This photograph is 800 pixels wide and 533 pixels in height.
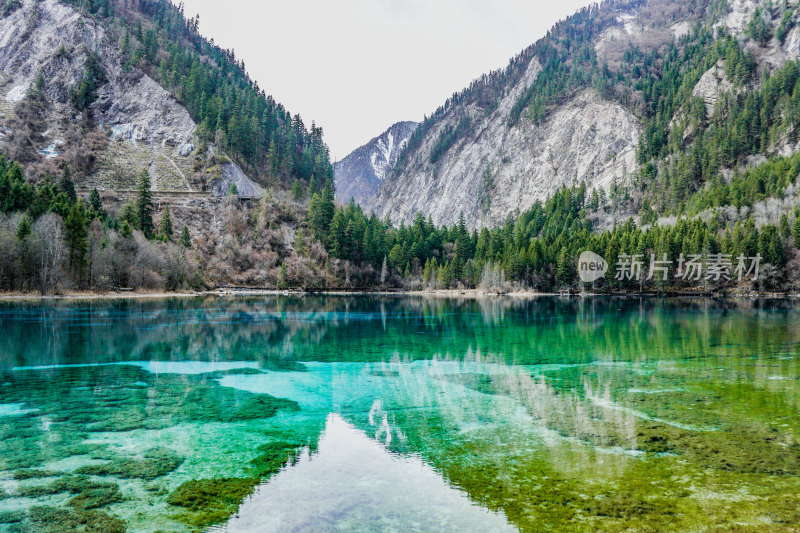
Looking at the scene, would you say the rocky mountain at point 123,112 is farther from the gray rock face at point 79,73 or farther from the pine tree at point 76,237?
the pine tree at point 76,237

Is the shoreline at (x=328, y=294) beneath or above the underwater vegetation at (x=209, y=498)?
above

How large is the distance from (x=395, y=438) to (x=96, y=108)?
147841 mm

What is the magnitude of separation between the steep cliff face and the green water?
98137mm

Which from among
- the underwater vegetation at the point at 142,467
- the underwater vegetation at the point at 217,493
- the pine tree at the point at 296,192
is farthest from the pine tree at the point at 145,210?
the underwater vegetation at the point at 217,493

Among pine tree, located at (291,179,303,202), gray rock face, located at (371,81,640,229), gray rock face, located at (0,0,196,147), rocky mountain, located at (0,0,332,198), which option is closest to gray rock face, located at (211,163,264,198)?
rocky mountain, located at (0,0,332,198)

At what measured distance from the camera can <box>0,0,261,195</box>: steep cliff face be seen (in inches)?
4493

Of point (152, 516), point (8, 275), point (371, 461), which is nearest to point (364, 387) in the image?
point (371, 461)

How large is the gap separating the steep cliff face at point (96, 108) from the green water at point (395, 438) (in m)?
98.1

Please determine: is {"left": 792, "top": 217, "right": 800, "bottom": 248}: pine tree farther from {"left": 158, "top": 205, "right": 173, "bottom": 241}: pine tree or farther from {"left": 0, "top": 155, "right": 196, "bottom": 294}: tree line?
{"left": 158, "top": 205, "right": 173, "bottom": 241}: pine tree

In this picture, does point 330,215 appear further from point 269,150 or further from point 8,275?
point 8,275

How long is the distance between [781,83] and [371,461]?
599 ft

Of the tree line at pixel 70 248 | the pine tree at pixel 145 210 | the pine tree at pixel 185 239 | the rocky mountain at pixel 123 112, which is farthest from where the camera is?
the rocky mountain at pixel 123 112

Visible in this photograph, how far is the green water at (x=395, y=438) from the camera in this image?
884 centimetres

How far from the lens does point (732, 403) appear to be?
16.5 metres
